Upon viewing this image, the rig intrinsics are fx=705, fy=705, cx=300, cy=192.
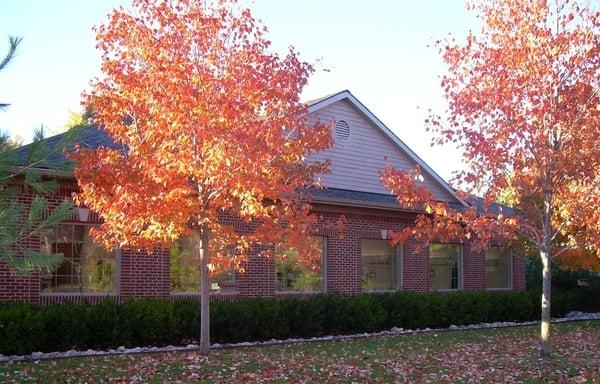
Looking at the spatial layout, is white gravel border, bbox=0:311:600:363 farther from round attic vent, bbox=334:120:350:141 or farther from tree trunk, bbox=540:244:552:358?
round attic vent, bbox=334:120:350:141

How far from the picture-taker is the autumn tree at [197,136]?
10.9 meters

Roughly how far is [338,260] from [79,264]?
7110 mm

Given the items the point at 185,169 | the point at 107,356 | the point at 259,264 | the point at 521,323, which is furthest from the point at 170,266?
the point at 521,323

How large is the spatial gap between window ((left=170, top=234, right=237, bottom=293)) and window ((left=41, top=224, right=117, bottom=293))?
145cm

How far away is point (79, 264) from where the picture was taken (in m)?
14.4

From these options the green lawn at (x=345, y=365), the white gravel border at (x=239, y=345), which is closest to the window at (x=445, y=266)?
the white gravel border at (x=239, y=345)

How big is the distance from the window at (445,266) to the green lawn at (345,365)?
6.39 meters

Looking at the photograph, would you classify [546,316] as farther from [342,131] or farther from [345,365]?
[342,131]

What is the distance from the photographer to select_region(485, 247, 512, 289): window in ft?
78.3

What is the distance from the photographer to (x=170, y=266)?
15.8 m

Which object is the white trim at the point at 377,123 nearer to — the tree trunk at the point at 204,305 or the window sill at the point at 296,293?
the window sill at the point at 296,293

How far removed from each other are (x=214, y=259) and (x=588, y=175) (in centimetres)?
681

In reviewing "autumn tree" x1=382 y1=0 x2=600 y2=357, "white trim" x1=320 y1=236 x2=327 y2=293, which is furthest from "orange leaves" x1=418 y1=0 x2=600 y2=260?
"white trim" x1=320 y1=236 x2=327 y2=293

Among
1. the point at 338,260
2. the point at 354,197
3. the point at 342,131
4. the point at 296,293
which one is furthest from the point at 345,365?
the point at 342,131
